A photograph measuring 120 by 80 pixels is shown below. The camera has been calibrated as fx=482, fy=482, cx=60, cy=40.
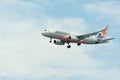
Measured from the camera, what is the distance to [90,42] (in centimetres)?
19975

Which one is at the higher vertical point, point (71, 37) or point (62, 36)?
point (71, 37)

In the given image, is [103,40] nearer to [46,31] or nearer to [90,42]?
[90,42]

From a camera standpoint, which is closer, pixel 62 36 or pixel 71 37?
pixel 62 36

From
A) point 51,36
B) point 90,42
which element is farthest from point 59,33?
point 90,42

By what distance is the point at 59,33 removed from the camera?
18738 cm

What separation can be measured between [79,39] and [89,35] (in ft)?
14.6

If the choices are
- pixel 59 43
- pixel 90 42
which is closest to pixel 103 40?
pixel 90 42

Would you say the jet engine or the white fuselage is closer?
the white fuselage

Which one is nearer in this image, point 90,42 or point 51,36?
point 51,36

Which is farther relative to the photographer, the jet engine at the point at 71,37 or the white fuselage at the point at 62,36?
the jet engine at the point at 71,37

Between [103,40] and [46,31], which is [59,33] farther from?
[103,40]

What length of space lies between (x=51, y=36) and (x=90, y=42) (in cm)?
2216

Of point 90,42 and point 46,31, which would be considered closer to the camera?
point 46,31

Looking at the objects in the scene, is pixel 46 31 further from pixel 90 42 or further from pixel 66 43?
A: pixel 90 42
